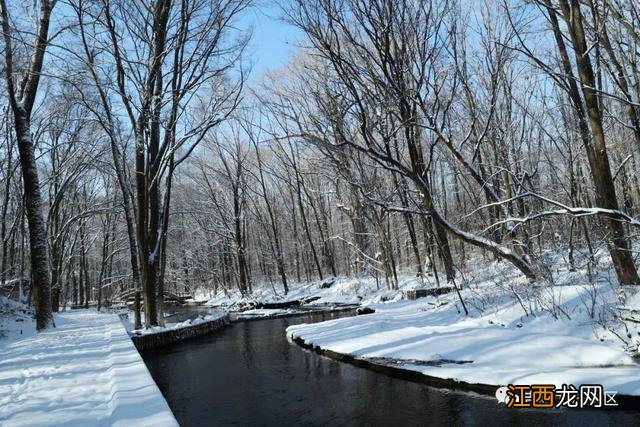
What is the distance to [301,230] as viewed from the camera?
44.1m

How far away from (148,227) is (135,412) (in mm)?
10450

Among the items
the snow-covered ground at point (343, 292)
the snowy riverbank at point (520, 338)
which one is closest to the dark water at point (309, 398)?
the snowy riverbank at point (520, 338)

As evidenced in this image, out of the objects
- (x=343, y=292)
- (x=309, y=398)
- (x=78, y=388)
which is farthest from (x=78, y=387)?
(x=343, y=292)

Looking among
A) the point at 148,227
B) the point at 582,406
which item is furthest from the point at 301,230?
the point at 582,406

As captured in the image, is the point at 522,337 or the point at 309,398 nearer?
the point at 309,398

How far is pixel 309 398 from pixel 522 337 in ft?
12.2

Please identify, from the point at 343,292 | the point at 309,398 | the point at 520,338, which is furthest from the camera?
the point at 343,292

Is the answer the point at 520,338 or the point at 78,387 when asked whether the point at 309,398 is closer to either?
the point at 78,387

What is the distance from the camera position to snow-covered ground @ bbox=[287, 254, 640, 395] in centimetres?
632

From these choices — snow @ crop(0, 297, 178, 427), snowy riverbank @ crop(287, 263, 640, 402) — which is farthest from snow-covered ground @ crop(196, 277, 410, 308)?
snow @ crop(0, 297, 178, 427)

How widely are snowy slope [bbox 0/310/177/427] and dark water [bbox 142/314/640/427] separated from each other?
131 centimetres

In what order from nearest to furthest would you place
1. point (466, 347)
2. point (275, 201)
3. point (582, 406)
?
point (582, 406) → point (466, 347) → point (275, 201)

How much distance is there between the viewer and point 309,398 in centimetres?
697

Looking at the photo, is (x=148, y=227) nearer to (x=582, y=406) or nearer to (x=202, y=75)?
(x=202, y=75)
